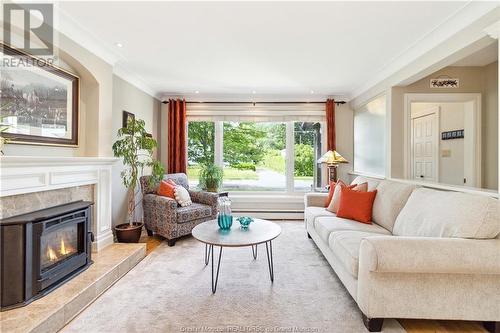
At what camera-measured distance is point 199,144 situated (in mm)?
5230

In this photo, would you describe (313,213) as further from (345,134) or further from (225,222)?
(345,134)

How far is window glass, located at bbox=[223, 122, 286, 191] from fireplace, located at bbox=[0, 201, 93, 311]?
126 inches

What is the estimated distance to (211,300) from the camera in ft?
7.02

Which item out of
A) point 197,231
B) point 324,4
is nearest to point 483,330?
point 197,231

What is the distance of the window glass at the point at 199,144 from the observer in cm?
521

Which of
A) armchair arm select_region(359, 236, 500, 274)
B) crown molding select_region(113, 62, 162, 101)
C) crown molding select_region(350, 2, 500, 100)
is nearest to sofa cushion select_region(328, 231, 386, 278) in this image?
armchair arm select_region(359, 236, 500, 274)

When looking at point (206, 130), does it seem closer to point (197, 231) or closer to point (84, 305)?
point (197, 231)

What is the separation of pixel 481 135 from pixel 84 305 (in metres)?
4.84

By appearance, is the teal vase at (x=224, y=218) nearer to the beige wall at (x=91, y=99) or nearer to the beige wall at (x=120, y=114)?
the beige wall at (x=91, y=99)

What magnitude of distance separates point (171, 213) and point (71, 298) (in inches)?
62.5

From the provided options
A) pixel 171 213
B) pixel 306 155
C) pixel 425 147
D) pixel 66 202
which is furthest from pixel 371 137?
pixel 66 202

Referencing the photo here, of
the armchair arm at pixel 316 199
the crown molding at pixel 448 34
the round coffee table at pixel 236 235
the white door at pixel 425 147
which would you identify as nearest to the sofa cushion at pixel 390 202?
the armchair arm at pixel 316 199

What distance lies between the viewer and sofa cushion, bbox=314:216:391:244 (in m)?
2.62

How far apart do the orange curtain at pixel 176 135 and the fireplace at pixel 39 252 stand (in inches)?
99.7
